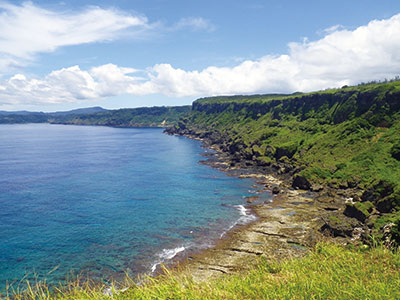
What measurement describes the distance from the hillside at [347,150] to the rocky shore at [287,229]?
2.57 m

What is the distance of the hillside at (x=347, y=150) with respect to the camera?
6128 centimetres

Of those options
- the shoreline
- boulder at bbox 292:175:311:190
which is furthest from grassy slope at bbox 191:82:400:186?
the shoreline

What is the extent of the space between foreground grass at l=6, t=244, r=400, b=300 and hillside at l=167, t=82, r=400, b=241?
1224 inches

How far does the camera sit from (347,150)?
98250 millimetres

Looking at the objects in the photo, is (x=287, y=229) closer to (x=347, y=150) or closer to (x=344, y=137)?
(x=347, y=150)

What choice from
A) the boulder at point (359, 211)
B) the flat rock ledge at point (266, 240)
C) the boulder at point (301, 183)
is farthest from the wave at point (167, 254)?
the boulder at point (301, 183)

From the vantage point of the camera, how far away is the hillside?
61.3 m

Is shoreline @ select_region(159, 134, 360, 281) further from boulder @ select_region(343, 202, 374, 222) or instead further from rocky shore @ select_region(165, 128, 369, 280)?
boulder @ select_region(343, 202, 374, 222)

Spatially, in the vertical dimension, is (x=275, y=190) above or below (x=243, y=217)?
above

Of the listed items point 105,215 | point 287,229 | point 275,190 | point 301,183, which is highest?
point 301,183

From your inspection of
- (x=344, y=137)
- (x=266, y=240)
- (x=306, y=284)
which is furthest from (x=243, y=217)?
(x=344, y=137)

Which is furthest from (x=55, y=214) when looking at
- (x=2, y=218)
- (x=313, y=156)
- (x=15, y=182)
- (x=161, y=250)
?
(x=313, y=156)

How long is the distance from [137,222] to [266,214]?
92.8 ft

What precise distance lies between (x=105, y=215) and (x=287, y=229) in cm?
3907
